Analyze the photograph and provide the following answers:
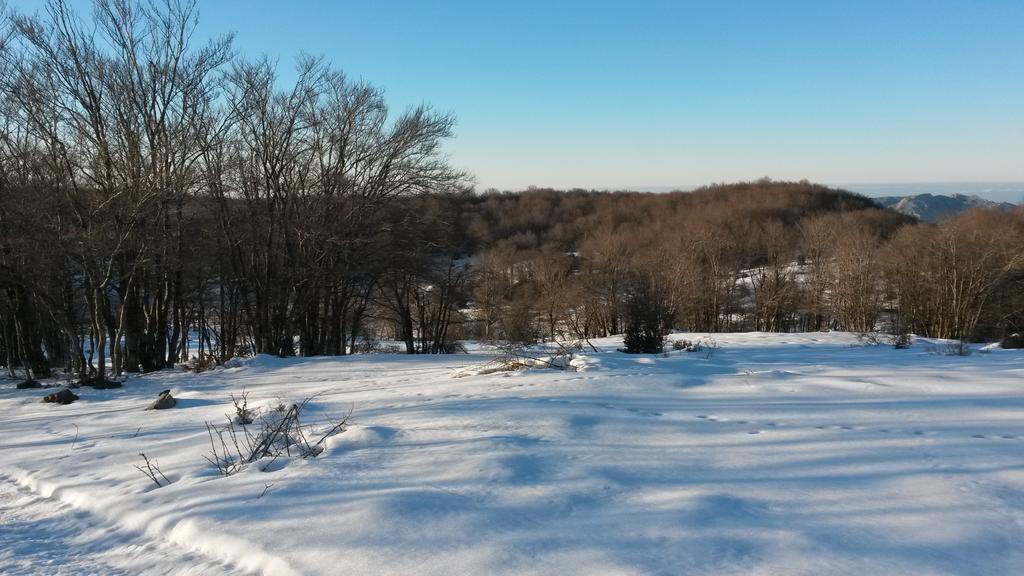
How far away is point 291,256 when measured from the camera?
20031 millimetres

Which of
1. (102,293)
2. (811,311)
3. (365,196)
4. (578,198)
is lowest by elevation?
(811,311)

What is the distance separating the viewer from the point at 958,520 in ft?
11.2

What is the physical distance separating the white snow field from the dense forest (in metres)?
7.03

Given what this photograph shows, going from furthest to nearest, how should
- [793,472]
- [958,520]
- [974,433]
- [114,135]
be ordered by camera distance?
1. [114,135]
2. [974,433]
3. [793,472]
4. [958,520]

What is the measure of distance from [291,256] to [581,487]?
17.8 m

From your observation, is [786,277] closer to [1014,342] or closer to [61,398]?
[1014,342]

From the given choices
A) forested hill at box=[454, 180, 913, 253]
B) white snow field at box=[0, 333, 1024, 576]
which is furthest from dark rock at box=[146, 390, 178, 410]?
forested hill at box=[454, 180, 913, 253]

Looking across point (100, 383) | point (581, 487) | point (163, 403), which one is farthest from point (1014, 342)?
point (100, 383)

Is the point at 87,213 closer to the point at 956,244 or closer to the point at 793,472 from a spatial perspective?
the point at 793,472

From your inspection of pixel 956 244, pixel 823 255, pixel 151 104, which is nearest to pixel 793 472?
pixel 151 104

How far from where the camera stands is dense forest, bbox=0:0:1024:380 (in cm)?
1420

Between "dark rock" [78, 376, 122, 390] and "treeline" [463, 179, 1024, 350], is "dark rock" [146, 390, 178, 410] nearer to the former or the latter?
"dark rock" [78, 376, 122, 390]

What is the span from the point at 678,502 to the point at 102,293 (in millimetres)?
14621

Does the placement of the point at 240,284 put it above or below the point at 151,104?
below
